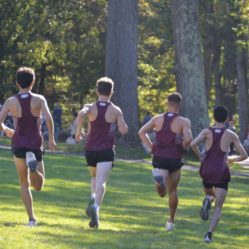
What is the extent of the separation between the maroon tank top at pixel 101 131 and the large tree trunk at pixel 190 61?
19.7 meters

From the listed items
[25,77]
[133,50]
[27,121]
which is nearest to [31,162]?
[27,121]

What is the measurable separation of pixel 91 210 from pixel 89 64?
4539 centimetres

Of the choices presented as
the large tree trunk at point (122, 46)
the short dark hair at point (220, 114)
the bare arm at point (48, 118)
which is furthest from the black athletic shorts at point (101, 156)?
the large tree trunk at point (122, 46)

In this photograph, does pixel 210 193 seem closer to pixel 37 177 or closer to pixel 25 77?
pixel 37 177

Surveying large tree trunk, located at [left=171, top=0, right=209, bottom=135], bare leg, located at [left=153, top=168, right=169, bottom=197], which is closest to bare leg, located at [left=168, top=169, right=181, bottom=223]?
bare leg, located at [left=153, top=168, right=169, bottom=197]

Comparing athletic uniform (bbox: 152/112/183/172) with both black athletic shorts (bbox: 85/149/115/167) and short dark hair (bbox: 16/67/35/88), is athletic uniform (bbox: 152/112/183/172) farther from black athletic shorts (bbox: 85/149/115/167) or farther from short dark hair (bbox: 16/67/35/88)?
short dark hair (bbox: 16/67/35/88)

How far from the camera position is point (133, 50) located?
32.9 meters

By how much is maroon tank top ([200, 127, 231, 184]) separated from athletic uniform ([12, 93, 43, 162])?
2.28 metres

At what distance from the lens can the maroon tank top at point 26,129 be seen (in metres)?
12.1

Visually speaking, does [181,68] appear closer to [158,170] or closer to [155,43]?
[158,170]

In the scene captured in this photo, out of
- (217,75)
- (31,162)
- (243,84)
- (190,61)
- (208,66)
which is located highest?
(208,66)

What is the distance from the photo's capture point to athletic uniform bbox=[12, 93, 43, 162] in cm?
1209

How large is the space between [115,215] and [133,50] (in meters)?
17.7

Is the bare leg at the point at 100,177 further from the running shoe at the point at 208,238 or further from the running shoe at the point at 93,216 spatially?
the running shoe at the point at 208,238
